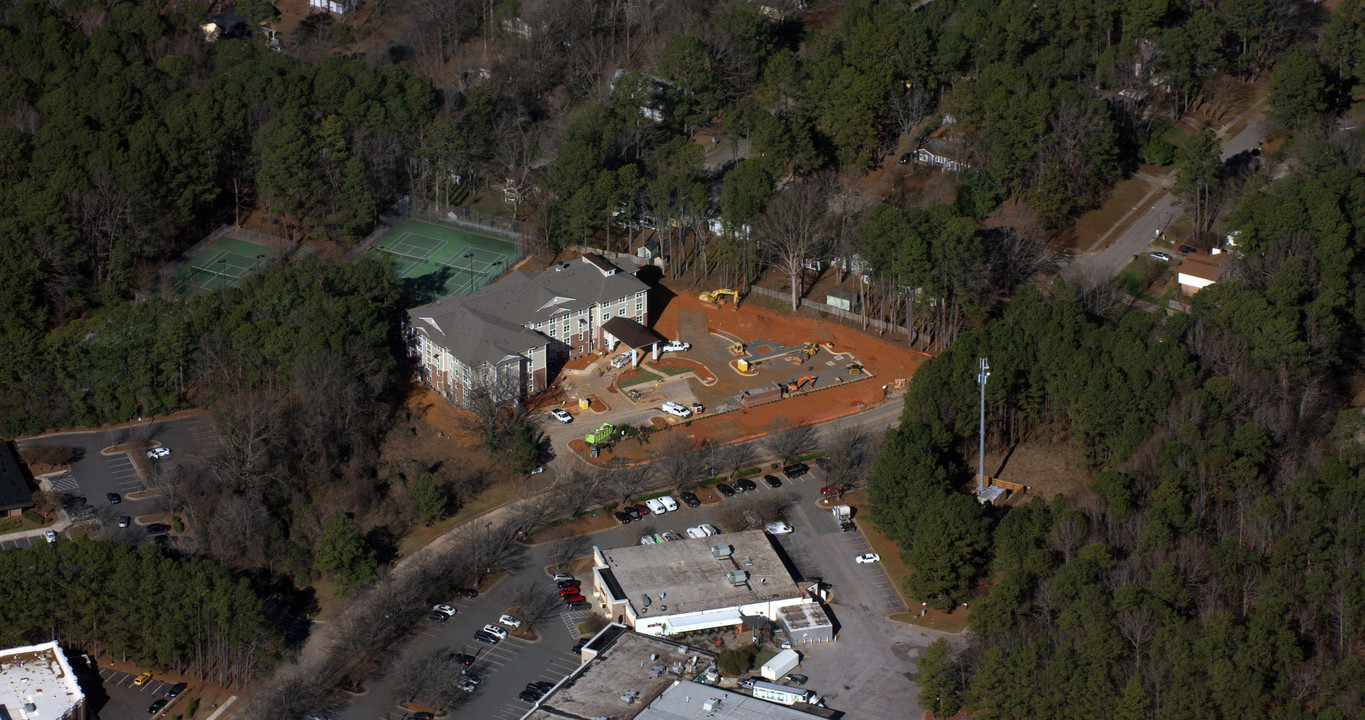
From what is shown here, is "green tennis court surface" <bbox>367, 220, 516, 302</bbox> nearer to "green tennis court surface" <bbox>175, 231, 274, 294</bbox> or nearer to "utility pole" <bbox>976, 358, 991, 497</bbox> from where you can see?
"green tennis court surface" <bbox>175, 231, 274, 294</bbox>

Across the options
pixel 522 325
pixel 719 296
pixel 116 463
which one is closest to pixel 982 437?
pixel 719 296

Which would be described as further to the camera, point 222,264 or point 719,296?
point 222,264

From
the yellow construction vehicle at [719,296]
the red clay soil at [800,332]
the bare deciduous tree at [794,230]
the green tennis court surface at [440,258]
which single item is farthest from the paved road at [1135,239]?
the green tennis court surface at [440,258]

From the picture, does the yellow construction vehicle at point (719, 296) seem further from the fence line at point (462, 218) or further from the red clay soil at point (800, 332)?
the fence line at point (462, 218)

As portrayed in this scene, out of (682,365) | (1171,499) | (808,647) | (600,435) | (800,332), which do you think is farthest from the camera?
(800,332)

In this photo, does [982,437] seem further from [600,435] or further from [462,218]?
[462,218]

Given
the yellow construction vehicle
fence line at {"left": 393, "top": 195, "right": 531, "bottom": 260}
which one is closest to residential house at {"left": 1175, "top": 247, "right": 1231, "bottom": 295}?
the yellow construction vehicle
